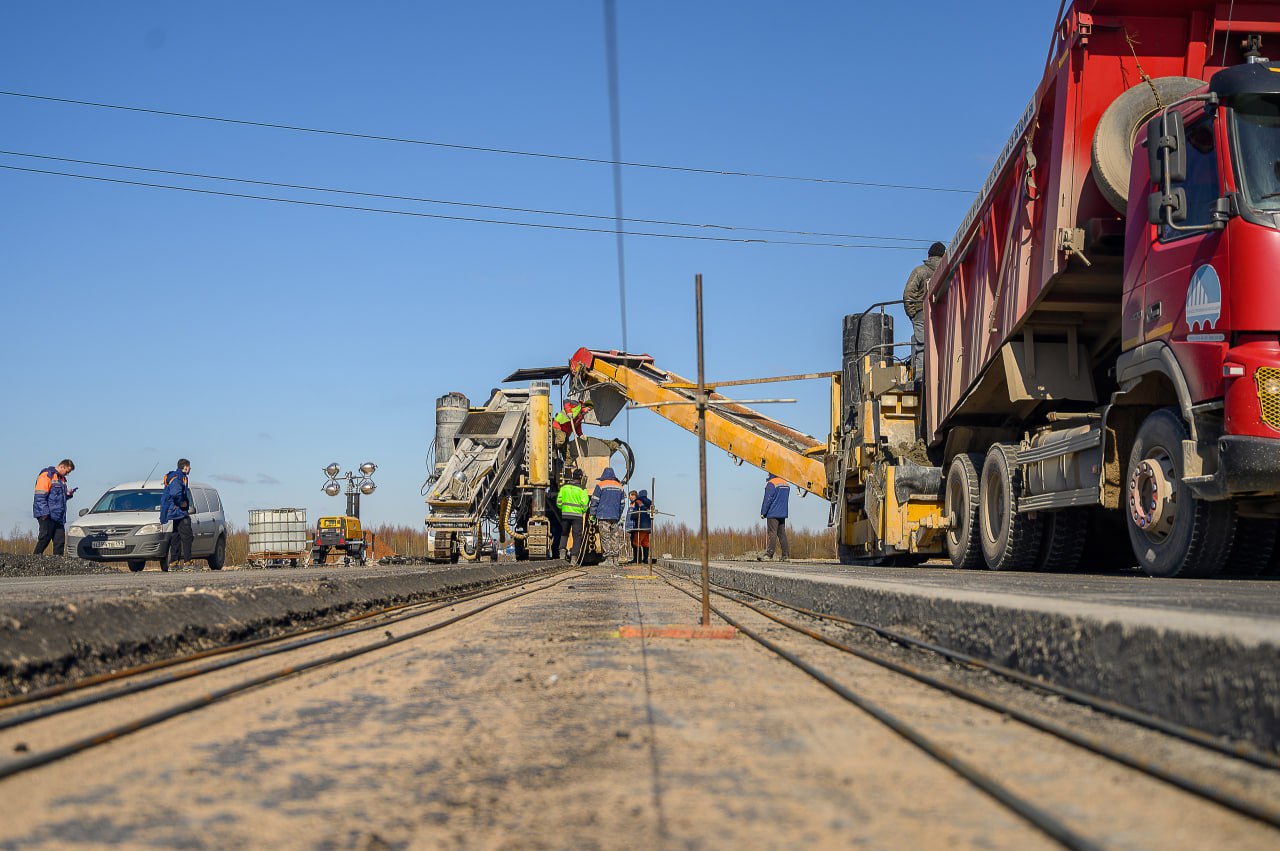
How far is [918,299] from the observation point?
1633 cm

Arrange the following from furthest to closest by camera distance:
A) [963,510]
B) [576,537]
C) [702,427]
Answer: [576,537] → [963,510] → [702,427]

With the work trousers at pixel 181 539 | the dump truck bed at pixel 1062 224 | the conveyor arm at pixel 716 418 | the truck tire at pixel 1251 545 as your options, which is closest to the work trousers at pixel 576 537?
the conveyor arm at pixel 716 418

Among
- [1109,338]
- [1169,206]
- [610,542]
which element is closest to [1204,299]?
[1169,206]

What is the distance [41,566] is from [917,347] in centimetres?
1202

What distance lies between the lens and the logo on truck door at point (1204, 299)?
27.0 ft

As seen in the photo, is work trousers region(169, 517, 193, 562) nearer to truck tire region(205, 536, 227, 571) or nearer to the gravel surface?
truck tire region(205, 536, 227, 571)

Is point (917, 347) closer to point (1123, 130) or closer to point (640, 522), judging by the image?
point (1123, 130)

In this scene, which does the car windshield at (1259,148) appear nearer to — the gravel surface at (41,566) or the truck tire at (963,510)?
the truck tire at (963,510)

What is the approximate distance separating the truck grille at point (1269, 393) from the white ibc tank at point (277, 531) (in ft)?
91.9

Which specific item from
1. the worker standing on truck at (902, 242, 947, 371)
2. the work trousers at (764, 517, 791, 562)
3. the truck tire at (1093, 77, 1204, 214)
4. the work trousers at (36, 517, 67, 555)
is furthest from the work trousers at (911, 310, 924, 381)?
the work trousers at (36, 517, 67, 555)

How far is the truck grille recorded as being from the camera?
314 inches

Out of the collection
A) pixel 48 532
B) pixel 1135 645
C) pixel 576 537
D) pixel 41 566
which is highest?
pixel 48 532

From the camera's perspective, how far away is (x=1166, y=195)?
28.0ft

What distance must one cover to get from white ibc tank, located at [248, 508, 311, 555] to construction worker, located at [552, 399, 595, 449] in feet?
32.6
